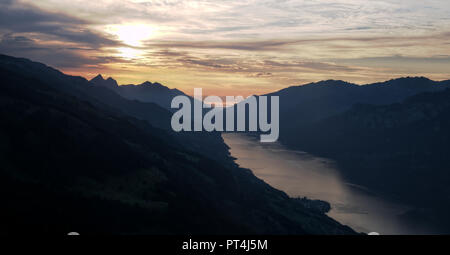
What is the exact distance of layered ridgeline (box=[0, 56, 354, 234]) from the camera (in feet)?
178

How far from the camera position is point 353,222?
126 meters

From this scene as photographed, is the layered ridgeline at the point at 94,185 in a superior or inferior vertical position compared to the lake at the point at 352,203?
superior

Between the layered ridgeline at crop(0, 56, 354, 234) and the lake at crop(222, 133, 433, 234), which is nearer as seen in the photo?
the layered ridgeline at crop(0, 56, 354, 234)

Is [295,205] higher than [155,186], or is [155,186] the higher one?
[155,186]

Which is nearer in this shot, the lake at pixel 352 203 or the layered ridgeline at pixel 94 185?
the layered ridgeline at pixel 94 185

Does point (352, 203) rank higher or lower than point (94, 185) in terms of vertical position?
lower

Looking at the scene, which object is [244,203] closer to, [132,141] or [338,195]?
[132,141]

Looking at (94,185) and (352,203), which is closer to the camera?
(94,185)

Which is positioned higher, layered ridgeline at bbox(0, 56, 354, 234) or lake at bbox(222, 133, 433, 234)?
layered ridgeline at bbox(0, 56, 354, 234)

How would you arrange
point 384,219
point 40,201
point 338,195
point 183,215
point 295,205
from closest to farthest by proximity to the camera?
point 40,201, point 183,215, point 295,205, point 384,219, point 338,195

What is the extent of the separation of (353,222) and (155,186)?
80.2 metres

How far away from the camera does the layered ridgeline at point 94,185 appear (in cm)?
5438

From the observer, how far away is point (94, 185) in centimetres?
6725
